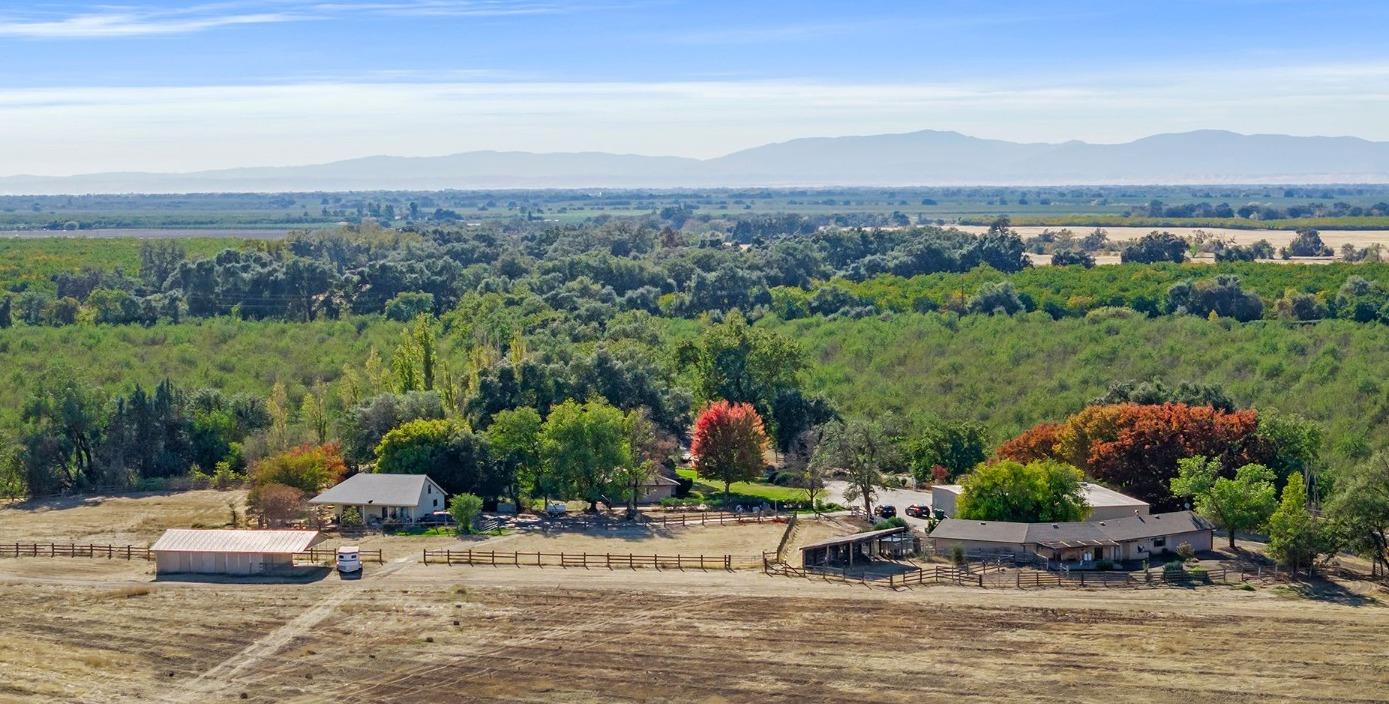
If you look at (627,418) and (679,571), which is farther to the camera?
(627,418)

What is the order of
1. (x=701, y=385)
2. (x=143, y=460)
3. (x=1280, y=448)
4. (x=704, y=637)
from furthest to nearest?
(x=701, y=385) → (x=143, y=460) → (x=1280, y=448) → (x=704, y=637)

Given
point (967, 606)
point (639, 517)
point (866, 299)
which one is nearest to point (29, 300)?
point (866, 299)

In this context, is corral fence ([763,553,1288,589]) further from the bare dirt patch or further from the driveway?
the bare dirt patch

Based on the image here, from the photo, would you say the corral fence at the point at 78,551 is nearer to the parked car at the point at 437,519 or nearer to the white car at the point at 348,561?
the white car at the point at 348,561

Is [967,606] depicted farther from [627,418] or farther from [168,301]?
[168,301]

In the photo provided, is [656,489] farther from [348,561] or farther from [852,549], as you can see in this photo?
[348,561]
